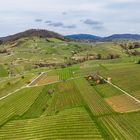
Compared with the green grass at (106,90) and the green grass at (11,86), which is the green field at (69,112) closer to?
the green grass at (106,90)

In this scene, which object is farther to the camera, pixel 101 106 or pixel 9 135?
pixel 101 106

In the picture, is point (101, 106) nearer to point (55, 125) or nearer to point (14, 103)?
point (55, 125)

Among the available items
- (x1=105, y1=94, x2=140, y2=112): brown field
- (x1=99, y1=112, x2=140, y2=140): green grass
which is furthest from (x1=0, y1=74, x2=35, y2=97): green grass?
(x1=99, y1=112, x2=140, y2=140): green grass

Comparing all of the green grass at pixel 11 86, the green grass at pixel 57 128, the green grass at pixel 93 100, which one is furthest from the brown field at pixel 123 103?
the green grass at pixel 11 86

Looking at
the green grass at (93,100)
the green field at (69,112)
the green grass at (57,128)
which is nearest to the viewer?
the green grass at (57,128)

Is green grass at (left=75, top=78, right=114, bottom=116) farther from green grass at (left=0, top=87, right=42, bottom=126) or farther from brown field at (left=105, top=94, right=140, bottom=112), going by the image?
green grass at (left=0, top=87, right=42, bottom=126)

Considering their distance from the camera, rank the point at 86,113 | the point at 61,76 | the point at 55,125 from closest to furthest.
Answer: the point at 55,125, the point at 86,113, the point at 61,76

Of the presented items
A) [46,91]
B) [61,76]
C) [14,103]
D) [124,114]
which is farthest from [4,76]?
[124,114]

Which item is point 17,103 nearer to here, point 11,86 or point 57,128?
point 57,128
